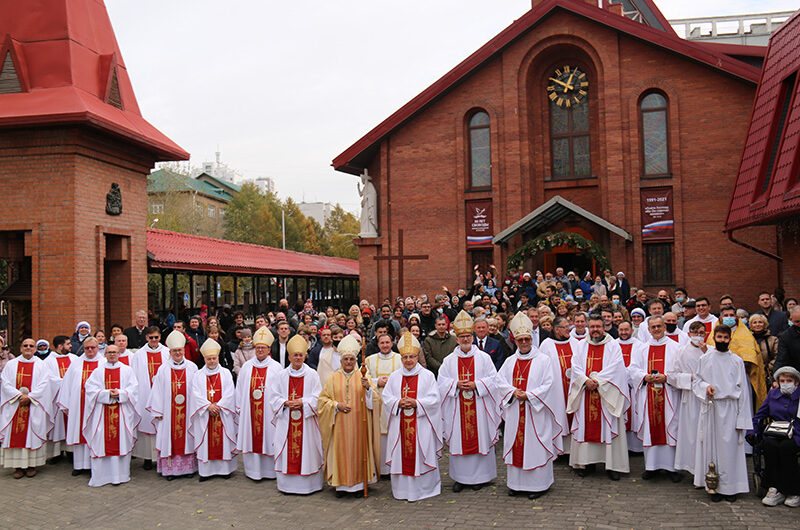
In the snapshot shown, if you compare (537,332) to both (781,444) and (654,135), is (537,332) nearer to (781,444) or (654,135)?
(781,444)

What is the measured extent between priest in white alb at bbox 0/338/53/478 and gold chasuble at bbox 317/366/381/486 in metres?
4.02

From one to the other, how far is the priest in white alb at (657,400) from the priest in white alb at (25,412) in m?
7.57

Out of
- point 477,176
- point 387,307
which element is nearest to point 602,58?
point 477,176

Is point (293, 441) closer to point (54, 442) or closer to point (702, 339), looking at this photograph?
point (54, 442)

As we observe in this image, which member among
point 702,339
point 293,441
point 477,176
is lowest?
point 293,441

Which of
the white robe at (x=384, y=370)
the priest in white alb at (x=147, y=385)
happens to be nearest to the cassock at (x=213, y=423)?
the priest in white alb at (x=147, y=385)

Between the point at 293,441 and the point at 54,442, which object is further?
the point at 54,442

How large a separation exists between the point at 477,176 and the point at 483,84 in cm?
285

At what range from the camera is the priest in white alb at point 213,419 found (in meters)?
8.45

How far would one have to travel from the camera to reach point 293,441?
7.91 meters

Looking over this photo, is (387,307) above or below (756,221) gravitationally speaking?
below

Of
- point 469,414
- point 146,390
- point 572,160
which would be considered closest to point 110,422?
point 146,390

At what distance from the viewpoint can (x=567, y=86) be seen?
820 inches

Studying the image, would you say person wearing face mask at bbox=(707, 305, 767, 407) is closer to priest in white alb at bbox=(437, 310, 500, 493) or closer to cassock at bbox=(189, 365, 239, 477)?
priest in white alb at bbox=(437, 310, 500, 493)
